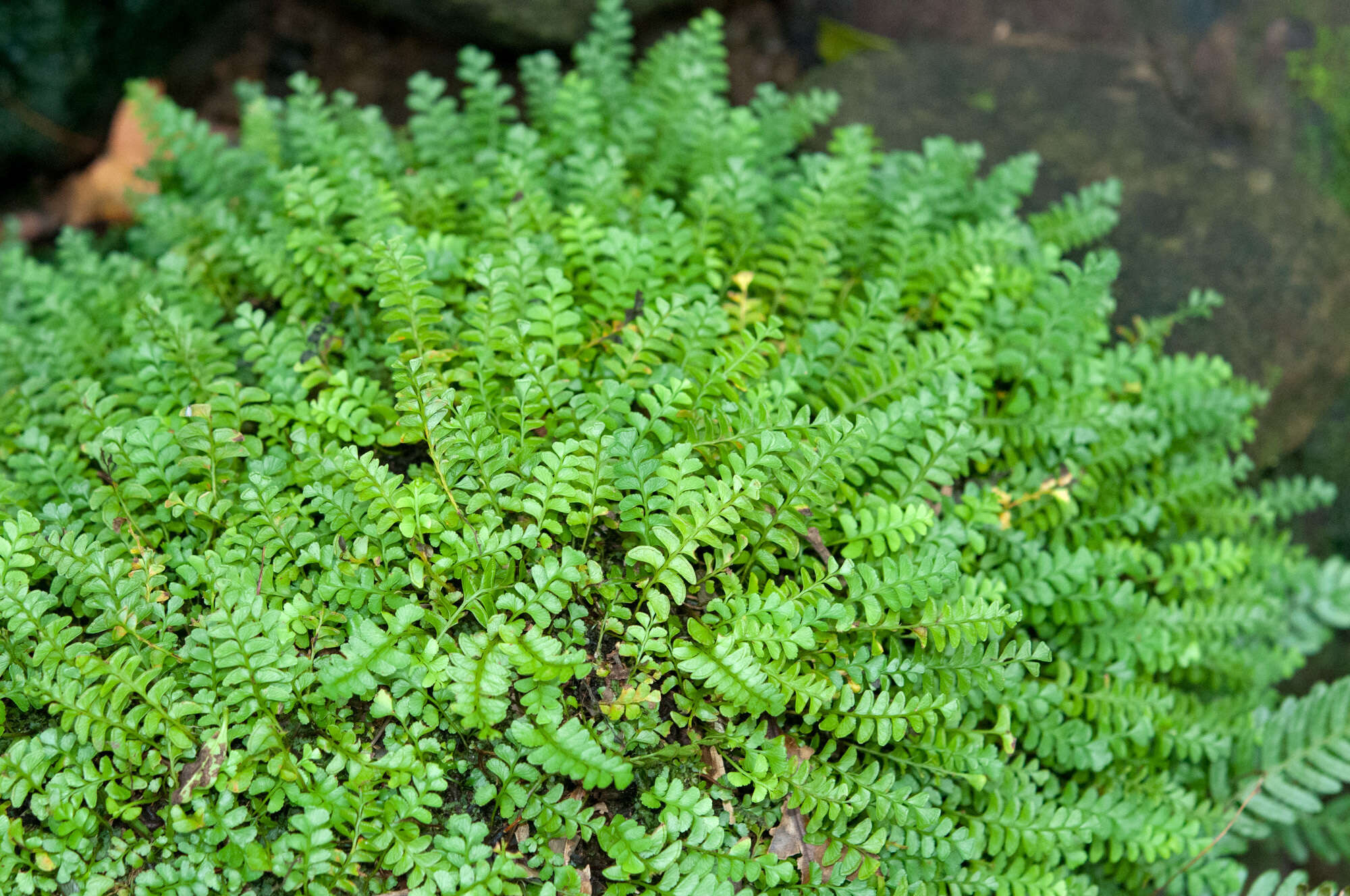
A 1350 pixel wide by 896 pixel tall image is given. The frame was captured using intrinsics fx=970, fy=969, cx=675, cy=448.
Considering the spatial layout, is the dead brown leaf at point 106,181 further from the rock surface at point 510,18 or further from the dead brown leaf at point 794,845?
the dead brown leaf at point 794,845

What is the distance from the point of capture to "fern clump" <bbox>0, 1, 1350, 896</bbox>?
2.07 meters

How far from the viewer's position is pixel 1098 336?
294 centimetres

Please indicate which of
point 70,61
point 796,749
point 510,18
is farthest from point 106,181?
point 796,749

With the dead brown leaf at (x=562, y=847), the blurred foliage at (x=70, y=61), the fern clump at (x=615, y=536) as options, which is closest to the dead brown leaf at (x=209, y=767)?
the fern clump at (x=615, y=536)

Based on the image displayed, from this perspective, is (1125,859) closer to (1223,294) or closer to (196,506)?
(1223,294)

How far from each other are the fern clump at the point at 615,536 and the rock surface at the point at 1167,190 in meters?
0.46

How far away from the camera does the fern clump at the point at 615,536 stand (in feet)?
6.78

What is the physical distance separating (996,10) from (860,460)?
328cm

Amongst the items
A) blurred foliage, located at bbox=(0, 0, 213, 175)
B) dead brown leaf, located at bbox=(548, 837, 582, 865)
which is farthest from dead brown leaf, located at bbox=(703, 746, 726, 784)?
blurred foliage, located at bbox=(0, 0, 213, 175)

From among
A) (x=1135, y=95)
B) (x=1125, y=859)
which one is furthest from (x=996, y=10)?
(x=1125, y=859)

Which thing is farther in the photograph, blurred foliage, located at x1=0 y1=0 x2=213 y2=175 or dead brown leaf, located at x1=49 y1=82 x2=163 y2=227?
dead brown leaf, located at x1=49 y1=82 x2=163 y2=227

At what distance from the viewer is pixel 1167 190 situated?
12.2ft

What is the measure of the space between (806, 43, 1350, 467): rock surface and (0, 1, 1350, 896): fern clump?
0.46m

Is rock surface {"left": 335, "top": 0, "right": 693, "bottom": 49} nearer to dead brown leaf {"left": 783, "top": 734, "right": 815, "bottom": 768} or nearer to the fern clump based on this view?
the fern clump
